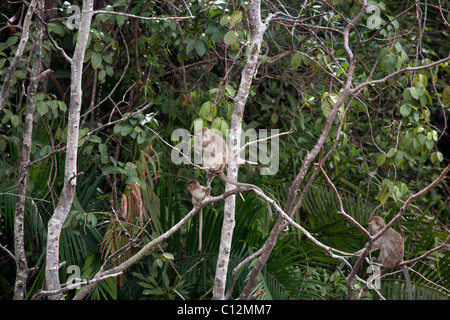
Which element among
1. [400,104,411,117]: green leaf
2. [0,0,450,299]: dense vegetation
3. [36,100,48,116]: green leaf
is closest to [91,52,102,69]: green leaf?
[0,0,450,299]: dense vegetation

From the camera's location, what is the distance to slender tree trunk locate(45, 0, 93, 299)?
2648mm

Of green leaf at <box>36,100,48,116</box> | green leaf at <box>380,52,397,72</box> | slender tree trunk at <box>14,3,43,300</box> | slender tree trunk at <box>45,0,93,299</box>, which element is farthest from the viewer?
green leaf at <box>36,100,48,116</box>

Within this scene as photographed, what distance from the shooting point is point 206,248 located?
4.21 m

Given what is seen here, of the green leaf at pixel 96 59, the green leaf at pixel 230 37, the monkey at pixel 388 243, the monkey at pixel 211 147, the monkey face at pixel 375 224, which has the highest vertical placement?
the green leaf at pixel 230 37

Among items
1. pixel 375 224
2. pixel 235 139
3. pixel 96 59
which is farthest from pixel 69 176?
pixel 375 224

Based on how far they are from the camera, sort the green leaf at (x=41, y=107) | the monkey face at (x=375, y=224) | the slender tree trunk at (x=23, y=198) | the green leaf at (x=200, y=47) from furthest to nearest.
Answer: the monkey face at (x=375, y=224) < the green leaf at (x=200, y=47) < the green leaf at (x=41, y=107) < the slender tree trunk at (x=23, y=198)

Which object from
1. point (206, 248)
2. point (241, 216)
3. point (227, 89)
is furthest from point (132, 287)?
point (227, 89)

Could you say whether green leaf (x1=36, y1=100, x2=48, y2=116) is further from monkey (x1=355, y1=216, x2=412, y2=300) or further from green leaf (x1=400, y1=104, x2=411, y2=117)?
monkey (x1=355, y1=216, x2=412, y2=300)

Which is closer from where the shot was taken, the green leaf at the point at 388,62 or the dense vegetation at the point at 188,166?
the green leaf at the point at 388,62

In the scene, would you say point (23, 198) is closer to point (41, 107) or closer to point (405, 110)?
point (41, 107)

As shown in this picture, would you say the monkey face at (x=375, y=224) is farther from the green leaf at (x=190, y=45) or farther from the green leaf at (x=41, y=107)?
the green leaf at (x=41, y=107)

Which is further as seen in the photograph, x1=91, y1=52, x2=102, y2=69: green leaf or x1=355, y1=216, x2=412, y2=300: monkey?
x1=355, y1=216, x2=412, y2=300: monkey

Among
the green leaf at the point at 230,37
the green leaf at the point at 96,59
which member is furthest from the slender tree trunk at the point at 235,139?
the green leaf at the point at 96,59

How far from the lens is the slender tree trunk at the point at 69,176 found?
2.65 m
